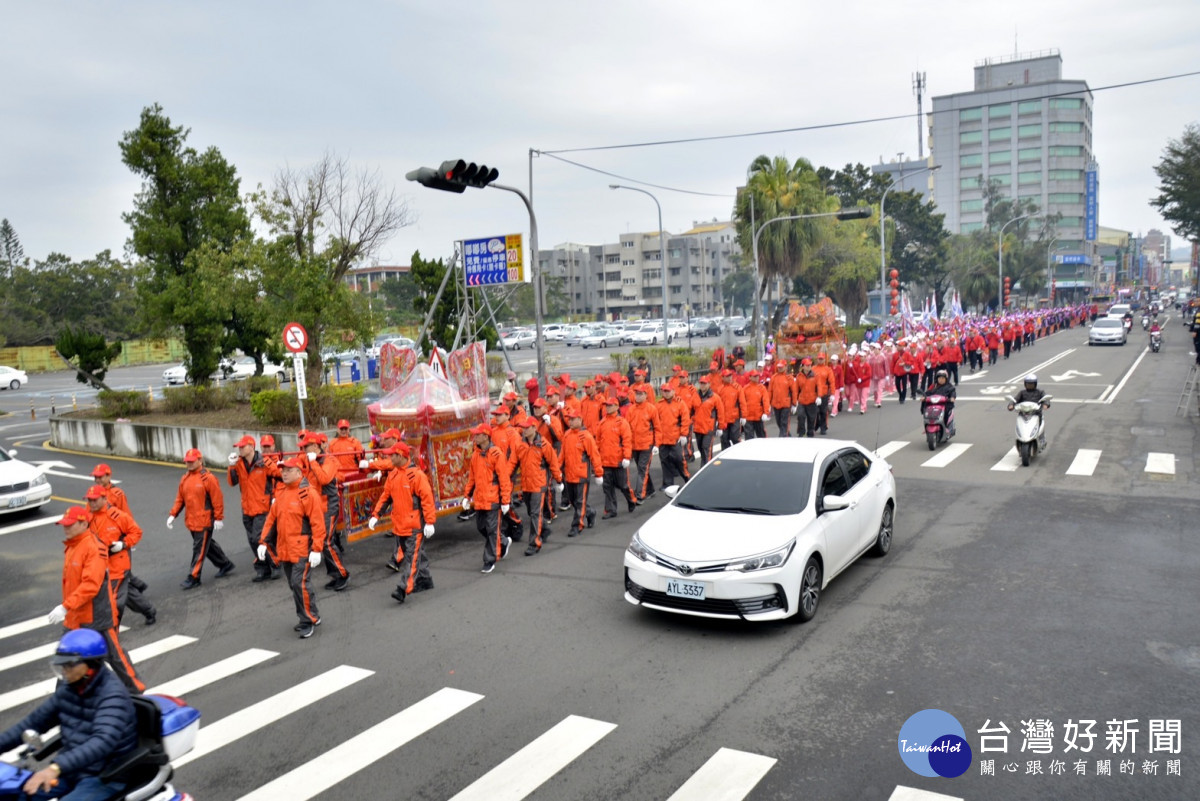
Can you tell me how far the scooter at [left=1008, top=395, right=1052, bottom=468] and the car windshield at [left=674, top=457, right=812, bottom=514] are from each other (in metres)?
8.16

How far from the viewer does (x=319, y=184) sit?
24.0m

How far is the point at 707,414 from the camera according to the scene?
51.6ft

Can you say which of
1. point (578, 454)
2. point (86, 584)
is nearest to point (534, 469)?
point (578, 454)

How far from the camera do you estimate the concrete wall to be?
19.1 meters

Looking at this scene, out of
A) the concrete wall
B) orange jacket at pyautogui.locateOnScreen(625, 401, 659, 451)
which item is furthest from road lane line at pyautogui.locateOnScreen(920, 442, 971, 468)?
the concrete wall

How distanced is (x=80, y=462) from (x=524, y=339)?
128ft

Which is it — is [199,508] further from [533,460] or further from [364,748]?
[364,748]

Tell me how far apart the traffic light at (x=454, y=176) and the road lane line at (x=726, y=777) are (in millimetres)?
10556

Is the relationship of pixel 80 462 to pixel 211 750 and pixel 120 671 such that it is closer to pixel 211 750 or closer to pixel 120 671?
pixel 120 671

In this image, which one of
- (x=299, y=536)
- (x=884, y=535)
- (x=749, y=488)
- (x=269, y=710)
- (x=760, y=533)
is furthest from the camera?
(x=884, y=535)

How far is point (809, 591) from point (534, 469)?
167 inches

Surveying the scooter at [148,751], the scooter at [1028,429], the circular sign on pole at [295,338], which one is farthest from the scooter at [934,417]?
the scooter at [148,751]

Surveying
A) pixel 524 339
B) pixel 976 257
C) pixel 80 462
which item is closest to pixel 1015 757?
pixel 80 462

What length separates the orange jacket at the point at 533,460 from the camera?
11.2m
